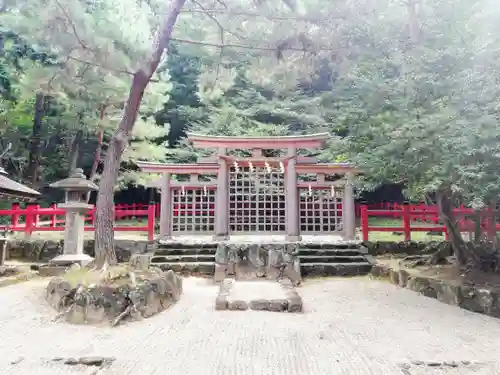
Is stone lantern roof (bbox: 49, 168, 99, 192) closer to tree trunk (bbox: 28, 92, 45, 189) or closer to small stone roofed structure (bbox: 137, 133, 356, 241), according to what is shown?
small stone roofed structure (bbox: 137, 133, 356, 241)

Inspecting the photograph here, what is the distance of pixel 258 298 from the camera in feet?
17.6

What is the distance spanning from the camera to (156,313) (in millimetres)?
4738

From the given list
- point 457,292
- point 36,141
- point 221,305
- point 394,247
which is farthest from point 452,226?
point 36,141

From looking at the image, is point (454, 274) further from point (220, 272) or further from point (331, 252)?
point (220, 272)

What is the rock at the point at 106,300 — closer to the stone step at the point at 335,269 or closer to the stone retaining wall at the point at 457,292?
the stone step at the point at 335,269

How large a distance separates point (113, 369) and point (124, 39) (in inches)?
185

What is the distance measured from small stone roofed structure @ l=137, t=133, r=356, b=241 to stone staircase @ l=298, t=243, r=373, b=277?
30.2 inches

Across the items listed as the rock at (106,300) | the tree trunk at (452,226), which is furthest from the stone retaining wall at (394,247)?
the rock at (106,300)

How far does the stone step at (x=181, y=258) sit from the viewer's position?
8216 millimetres

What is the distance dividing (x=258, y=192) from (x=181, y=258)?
3.27 metres

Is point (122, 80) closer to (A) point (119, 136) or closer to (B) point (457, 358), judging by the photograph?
(A) point (119, 136)

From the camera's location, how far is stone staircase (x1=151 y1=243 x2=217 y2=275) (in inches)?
314

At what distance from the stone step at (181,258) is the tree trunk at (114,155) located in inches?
120

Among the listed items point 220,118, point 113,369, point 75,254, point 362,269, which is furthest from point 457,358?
point 220,118
